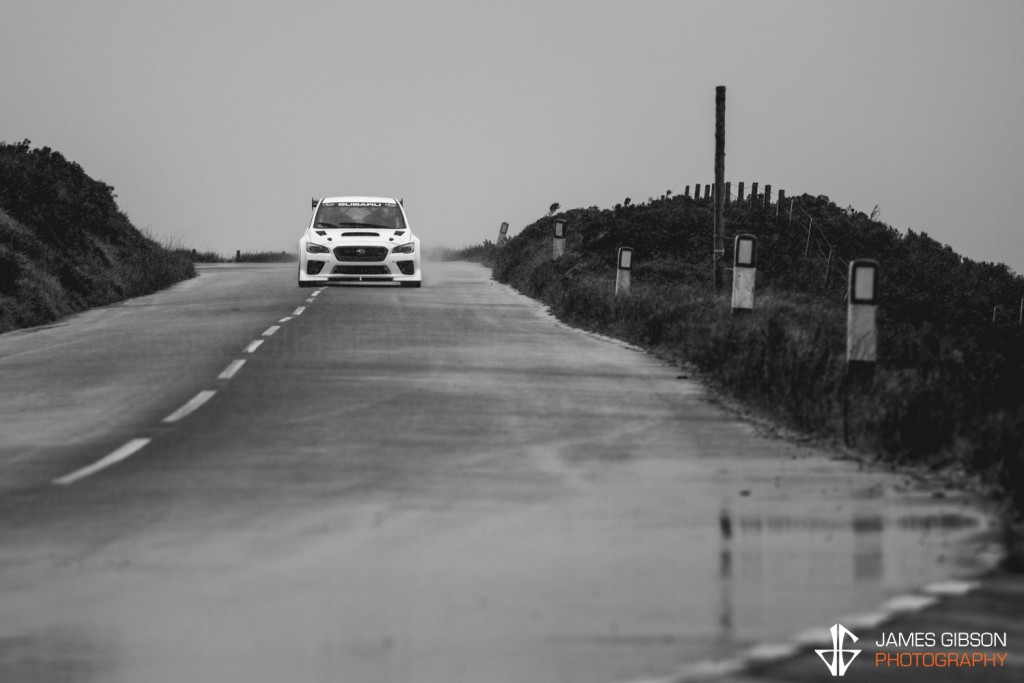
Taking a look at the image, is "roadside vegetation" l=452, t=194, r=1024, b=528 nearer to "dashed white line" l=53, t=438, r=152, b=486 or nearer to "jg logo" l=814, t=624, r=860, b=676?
"jg logo" l=814, t=624, r=860, b=676

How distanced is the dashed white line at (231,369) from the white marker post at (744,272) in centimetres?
576

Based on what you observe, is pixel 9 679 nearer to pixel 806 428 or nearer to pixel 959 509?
pixel 959 509

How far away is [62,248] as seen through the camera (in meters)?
35.6

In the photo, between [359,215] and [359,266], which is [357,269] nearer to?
[359,266]

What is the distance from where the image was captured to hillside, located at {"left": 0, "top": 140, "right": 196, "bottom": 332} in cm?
2986

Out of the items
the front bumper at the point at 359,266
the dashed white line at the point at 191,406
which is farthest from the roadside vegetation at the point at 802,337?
the dashed white line at the point at 191,406

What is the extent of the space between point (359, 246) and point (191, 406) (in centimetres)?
1814

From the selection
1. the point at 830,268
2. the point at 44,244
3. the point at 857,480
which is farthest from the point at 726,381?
the point at 830,268

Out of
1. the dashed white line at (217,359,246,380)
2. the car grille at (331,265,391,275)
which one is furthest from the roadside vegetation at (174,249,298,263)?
the dashed white line at (217,359,246,380)

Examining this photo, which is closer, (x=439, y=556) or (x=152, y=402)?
(x=439, y=556)

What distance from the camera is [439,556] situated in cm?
786

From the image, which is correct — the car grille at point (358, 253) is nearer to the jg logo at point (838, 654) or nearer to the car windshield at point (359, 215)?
the car windshield at point (359, 215)

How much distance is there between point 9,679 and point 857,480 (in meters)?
6.14

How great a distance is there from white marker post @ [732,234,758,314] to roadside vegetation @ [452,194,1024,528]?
22 centimetres
